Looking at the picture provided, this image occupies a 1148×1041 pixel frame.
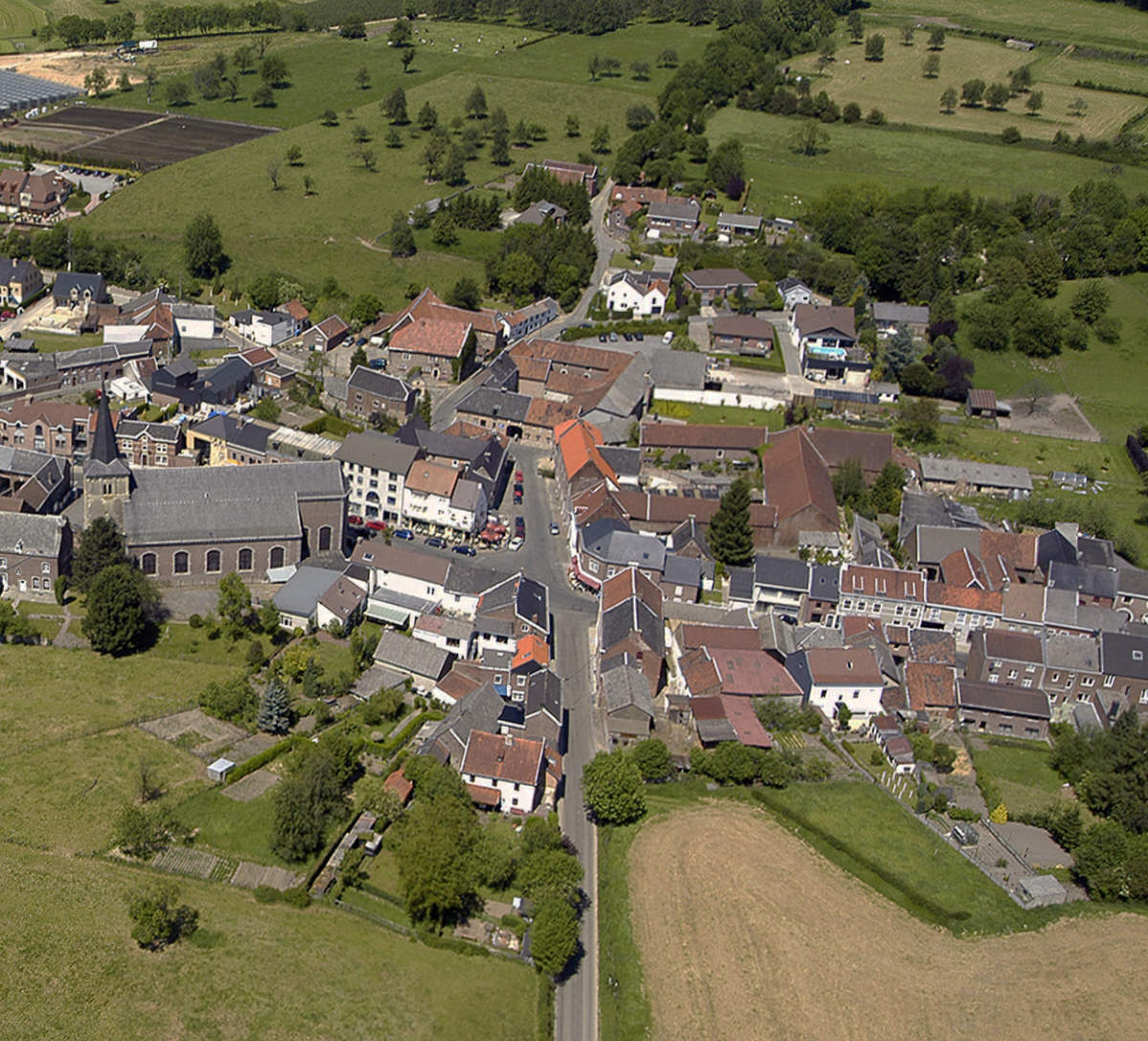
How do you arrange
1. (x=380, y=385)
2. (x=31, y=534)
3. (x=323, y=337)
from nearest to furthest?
(x=31, y=534) → (x=380, y=385) → (x=323, y=337)

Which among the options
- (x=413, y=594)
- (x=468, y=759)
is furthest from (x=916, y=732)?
(x=413, y=594)

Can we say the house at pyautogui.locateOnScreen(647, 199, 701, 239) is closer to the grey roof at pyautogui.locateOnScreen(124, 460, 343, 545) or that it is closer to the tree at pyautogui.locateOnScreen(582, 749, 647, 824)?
the grey roof at pyautogui.locateOnScreen(124, 460, 343, 545)

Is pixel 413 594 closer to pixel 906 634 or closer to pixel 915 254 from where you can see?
pixel 906 634

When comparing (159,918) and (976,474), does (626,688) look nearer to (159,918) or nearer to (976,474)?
(159,918)

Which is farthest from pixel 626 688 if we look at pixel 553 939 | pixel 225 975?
pixel 225 975

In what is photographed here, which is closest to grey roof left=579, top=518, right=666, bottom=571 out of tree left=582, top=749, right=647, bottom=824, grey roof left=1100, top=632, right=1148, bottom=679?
tree left=582, top=749, right=647, bottom=824
